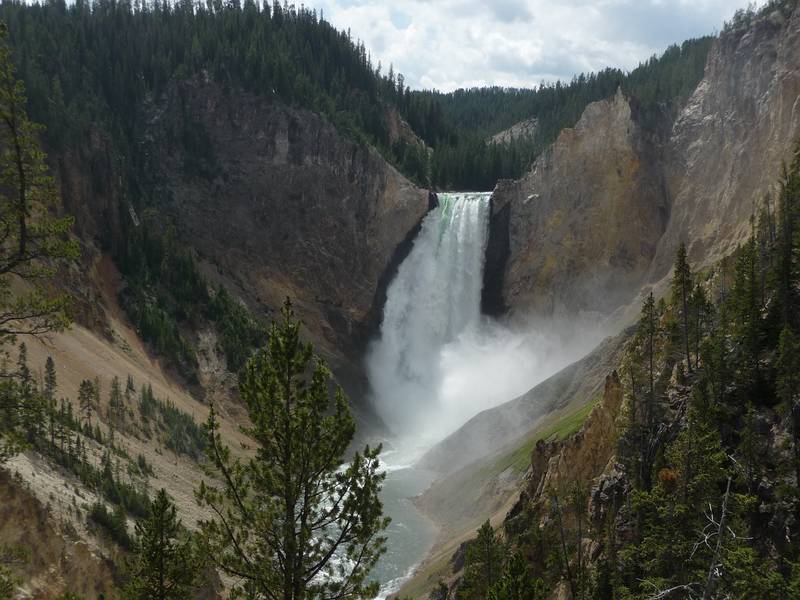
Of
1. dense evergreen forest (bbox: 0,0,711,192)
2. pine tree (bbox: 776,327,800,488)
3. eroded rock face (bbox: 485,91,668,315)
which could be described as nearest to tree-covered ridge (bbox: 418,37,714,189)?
dense evergreen forest (bbox: 0,0,711,192)

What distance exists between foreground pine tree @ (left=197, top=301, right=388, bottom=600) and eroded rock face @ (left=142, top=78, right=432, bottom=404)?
6426 cm

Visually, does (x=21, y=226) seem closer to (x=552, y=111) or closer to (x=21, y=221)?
(x=21, y=221)

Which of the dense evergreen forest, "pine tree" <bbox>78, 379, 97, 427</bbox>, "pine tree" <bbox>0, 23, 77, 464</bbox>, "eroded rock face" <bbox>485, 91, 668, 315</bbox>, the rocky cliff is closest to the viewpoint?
"pine tree" <bbox>0, 23, 77, 464</bbox>

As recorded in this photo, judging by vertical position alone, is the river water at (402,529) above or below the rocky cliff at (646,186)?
below

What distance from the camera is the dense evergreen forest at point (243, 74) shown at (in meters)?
78.6

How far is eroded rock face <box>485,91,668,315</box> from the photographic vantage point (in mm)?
72062

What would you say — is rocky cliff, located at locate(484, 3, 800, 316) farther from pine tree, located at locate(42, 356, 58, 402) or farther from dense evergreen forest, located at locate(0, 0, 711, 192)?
pine tree, located at locate(42, 356, 58, 402)

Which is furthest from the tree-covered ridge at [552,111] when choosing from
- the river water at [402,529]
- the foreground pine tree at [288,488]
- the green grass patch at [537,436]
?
the foreground pine tree at [288,488]

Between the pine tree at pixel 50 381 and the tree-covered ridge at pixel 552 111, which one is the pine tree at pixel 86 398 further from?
the tree-covered ridge at pixel 552 111

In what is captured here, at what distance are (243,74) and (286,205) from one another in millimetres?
18986

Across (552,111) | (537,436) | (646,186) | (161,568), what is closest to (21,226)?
(161,568)

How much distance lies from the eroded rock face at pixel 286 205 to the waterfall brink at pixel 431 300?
2.32m

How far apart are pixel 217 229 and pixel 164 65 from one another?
24.6 meters

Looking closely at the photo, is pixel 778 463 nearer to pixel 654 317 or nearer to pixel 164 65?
pixel 654 317
